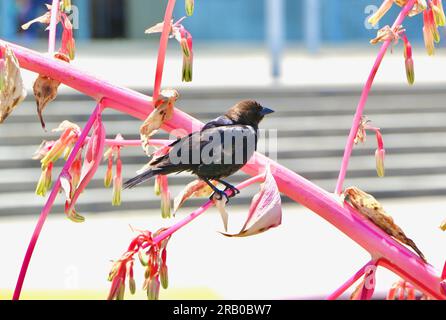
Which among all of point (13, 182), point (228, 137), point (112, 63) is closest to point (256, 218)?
point (228, 137)

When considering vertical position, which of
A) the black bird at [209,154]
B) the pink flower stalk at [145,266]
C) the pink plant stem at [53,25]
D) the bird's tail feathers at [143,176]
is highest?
the pink plant stem at [53,25]

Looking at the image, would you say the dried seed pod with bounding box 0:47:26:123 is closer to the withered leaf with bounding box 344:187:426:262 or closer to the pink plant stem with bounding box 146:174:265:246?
the pink plant stem with bounding box 146:174:265:246

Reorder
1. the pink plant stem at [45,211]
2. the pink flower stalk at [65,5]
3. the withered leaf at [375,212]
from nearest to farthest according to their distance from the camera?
the pink plant stem at [45,211] → the withered leaf at [375,212] → the pink flower stalk at [65,5]

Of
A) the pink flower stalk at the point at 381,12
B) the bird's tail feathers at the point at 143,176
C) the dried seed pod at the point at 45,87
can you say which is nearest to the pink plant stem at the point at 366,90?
the pink flower stalk at the point at 381,12

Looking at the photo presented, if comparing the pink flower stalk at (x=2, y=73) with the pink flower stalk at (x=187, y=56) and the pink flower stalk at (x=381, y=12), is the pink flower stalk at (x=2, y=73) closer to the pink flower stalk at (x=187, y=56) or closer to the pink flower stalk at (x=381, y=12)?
the pink flower stalk at (x=187, y=56)

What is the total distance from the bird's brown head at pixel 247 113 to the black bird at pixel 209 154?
0.07 meters

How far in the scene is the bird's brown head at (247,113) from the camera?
3.89ft

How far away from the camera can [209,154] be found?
1054 mm

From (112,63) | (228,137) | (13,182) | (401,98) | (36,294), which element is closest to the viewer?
(228,137)

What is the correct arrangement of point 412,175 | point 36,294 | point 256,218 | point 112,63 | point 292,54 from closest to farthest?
point 256,218
point 36,294
point 412,175
point 112,63
point 292,54

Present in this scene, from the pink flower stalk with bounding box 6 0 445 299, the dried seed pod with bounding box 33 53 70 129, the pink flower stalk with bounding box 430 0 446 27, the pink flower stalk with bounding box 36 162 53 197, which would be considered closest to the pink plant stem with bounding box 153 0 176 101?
the pink flower stalk with bounding box 6 0 445 299

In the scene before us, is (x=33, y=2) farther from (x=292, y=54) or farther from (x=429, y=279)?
(x=429, y=279)
